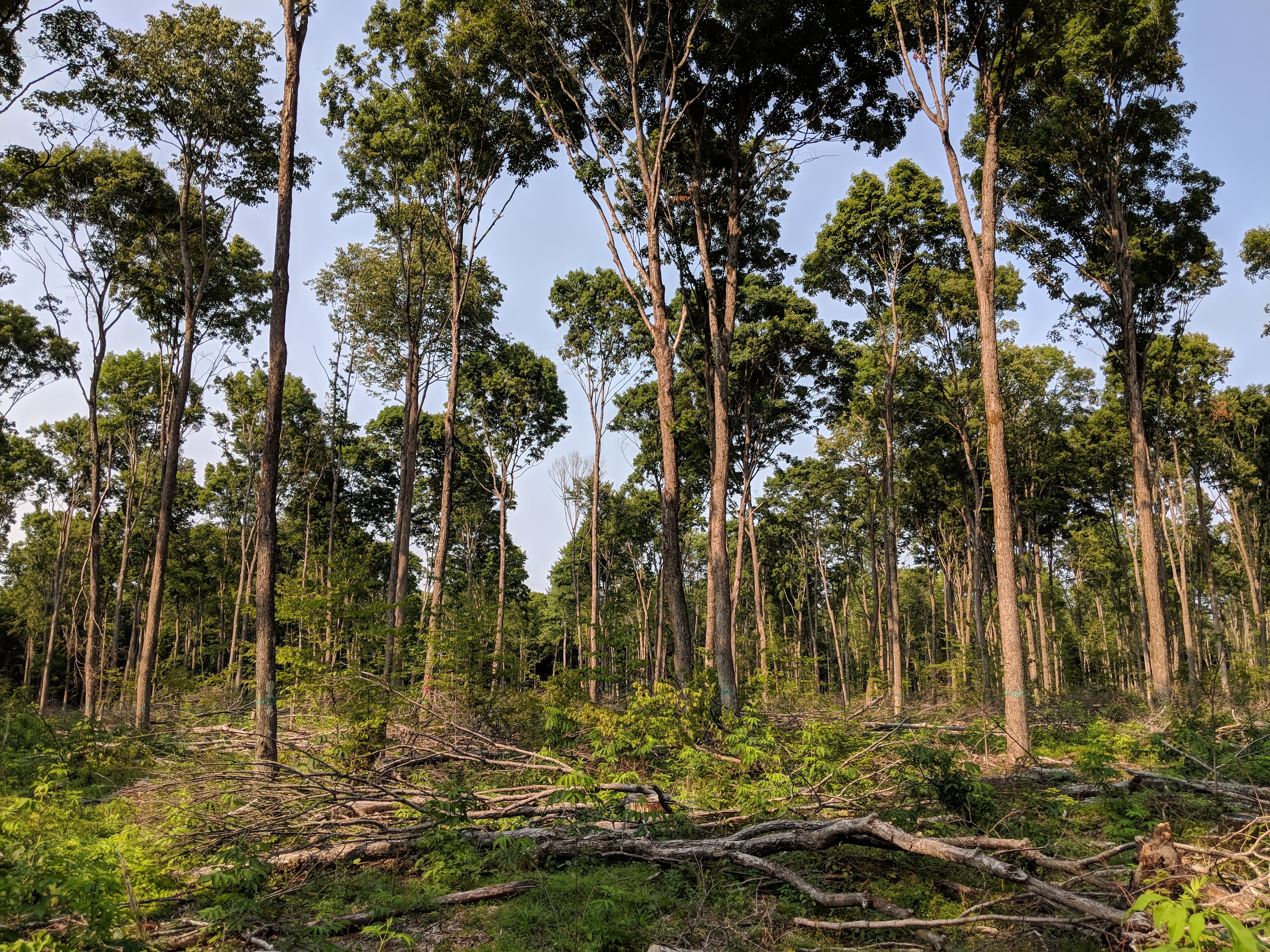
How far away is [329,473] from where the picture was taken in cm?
3005

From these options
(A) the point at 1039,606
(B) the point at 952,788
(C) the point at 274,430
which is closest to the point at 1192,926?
(B) the point at 952,788

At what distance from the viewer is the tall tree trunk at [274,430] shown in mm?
7609

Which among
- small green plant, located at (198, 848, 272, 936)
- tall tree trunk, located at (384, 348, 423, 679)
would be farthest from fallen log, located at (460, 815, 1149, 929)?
tall tree trunk, located at (384, 348, 423, 679)

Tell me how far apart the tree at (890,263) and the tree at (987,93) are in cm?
711

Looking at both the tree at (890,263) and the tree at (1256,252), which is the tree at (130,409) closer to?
the tree at (890,263)

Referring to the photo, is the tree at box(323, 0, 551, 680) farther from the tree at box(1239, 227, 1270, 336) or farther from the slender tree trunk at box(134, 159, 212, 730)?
the tree at box(1239, 227, 1270, 336)

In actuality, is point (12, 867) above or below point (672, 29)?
below

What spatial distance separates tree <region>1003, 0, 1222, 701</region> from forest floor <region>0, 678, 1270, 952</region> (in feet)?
31.6

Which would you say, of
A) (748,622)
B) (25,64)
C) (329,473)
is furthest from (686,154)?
(748,622)

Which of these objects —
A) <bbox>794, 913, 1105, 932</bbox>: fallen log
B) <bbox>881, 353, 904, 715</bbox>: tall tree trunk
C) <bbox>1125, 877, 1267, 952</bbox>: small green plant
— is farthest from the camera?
<bbox>881, 353, 904, 715</bbox>: tall tree trunk

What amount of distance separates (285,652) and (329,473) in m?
24.2

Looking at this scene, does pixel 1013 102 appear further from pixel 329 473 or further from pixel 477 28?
pixel 329 473

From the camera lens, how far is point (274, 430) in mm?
8508

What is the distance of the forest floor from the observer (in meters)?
4.06
